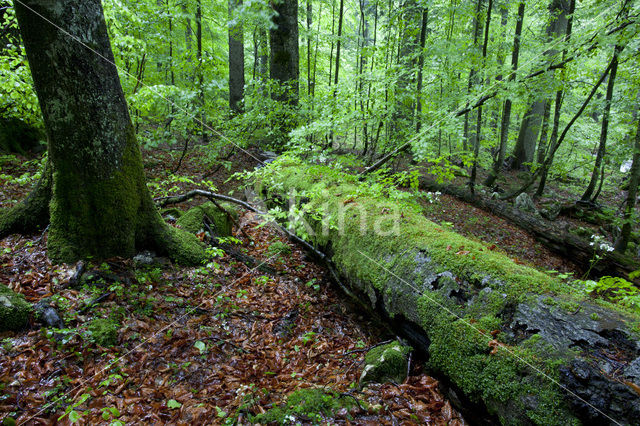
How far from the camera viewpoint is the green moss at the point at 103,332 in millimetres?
2760

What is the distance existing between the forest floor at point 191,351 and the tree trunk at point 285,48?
21.1 ft

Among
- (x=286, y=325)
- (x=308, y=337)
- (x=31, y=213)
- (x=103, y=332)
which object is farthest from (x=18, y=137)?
(x=308, y=337)

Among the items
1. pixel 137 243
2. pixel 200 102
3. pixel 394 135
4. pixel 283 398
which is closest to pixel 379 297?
pixel 283 398

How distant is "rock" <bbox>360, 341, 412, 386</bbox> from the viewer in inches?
114

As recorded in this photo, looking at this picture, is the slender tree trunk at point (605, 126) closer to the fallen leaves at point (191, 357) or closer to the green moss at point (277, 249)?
the green moss at point (277, 249)

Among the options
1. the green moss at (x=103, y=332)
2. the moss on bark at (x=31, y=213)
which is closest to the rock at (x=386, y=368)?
the green moss at (x=103, y=332)

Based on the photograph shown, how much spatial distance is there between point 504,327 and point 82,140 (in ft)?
15.7

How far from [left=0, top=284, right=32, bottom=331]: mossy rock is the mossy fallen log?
3555 millimetres

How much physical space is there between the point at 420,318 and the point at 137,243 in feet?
12.6

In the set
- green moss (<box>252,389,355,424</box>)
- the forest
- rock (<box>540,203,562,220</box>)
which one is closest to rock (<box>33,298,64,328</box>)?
the forest

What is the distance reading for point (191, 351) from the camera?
306 cm

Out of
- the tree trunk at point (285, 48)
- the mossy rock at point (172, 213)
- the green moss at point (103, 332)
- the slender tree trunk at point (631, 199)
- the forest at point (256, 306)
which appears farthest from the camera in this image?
the tree trunk at point (285, 48)

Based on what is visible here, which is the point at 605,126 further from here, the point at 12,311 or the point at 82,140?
the point at 12,311

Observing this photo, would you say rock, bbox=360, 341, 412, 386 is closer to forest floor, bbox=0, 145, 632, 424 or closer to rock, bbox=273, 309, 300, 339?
forest floor, bbox=0, 145, 632, 424
